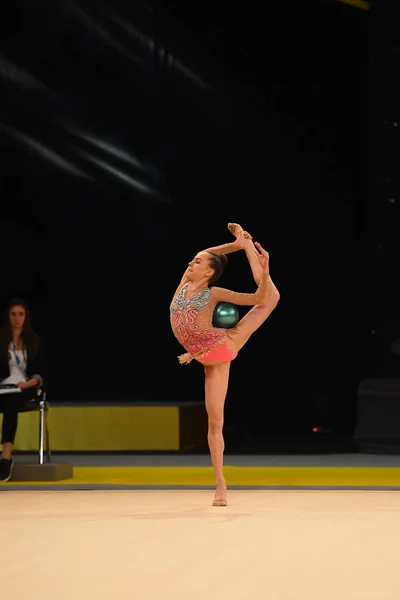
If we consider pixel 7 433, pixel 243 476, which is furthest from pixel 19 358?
pixel 243 476

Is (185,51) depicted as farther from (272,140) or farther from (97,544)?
(97,544)

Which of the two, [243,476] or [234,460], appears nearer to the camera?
[243,476]

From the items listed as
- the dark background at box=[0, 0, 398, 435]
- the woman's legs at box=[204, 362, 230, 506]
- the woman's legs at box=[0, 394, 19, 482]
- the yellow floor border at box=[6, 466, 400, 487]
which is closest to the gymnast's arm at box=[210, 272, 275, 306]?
the woman's legs at box=[204, 362, 230, 506]

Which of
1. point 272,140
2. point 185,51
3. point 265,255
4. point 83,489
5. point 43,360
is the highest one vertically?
point 185,51

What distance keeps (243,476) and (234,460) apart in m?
1.28

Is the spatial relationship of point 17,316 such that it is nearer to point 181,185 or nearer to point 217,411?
point 217,411

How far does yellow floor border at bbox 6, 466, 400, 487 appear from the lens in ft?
24.4

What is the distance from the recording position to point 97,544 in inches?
190

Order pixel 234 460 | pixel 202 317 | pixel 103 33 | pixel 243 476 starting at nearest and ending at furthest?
pixel 202 317
pixel 243 476
pixel 234 460
pixel 103 33

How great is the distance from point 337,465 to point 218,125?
3821mm

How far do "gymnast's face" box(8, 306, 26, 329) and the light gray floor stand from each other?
1.38m

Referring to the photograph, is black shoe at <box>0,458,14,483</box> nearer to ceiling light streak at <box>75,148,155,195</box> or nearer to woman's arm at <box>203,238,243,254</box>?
woman's arm at <box>203,238,243,254</box>

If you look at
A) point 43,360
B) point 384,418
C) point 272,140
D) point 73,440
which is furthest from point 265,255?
point 272,140

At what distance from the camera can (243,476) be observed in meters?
7.95
